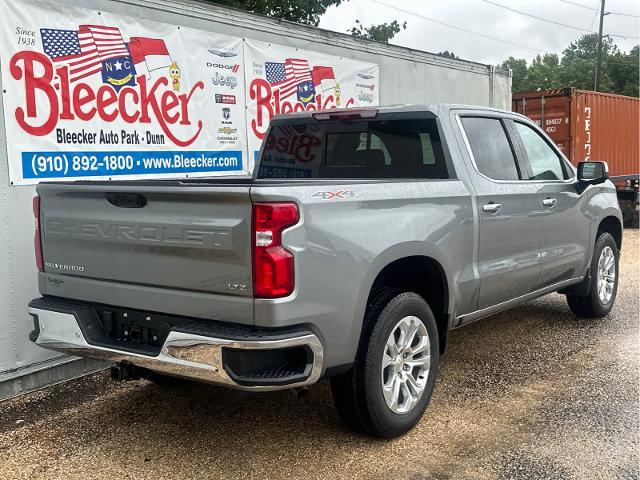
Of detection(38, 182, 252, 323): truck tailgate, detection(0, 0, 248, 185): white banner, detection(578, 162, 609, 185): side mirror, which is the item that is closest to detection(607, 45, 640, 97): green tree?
detection(578, 162, 609, 185): side mirror

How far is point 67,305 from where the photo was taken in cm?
374

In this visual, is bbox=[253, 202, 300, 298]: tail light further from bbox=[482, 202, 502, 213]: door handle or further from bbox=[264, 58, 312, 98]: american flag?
bbox=[264, 58, 312, 98]: american flag

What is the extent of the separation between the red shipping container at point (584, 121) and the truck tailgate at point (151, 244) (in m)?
13.3

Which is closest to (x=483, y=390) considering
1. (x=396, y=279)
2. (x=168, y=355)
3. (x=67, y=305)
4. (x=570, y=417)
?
(x=570, y=417)

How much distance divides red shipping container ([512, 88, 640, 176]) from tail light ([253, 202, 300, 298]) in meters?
13.4

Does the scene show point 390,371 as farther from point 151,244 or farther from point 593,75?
point 593,75

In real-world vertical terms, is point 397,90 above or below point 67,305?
above

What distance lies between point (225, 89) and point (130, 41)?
1.13 metres

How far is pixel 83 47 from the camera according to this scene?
16.8 feet

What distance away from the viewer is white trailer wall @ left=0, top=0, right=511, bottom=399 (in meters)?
4.68

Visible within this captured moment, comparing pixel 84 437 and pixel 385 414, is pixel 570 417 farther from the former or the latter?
pixel 84 437

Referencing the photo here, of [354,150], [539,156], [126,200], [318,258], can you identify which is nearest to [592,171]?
[539,156]

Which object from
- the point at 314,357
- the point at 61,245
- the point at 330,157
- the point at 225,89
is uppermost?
the point at 225,89

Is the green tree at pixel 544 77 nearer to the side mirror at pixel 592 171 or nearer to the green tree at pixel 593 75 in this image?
the green tree at pixel 593 75
